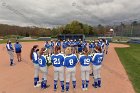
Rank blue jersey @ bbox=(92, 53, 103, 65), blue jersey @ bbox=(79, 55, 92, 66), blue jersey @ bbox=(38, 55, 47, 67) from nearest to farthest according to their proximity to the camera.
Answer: blue jersey @ bbox=(79, 55, 92, 66) < blue jersey @ bbox=(38, 55, 47, 67) < blue jersey @ bbox=(92, 53, 103, 65)

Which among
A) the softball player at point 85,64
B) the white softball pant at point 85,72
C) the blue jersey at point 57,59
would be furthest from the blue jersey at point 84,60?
the blue jersey at point 57,59

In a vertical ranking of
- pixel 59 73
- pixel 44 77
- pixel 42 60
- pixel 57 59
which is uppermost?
pixel 57 59

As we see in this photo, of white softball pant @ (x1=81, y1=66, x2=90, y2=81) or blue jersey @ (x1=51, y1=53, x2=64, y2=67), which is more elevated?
blue jersey @ (x1=51, y1=53, x2=64, y2=67)

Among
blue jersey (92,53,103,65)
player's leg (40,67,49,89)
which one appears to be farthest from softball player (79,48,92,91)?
player's leg (40,67,49,89)

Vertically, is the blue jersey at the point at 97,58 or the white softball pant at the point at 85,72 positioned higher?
the blue jersey at the point at 97,58

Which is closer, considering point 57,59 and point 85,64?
point 57,59

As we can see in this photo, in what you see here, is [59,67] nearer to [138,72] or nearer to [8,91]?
[8,91]

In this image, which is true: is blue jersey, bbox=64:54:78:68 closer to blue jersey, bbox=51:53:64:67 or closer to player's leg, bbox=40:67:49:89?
blue jersey, bbox=51:53:64:67

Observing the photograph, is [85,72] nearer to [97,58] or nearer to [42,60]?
[97,58]

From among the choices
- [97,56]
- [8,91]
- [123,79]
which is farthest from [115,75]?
[8,91]

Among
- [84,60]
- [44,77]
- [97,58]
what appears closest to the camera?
[84,60]

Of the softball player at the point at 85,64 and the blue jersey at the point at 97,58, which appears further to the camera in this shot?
the blue jersey at the point at 97,58

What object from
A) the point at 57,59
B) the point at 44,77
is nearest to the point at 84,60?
the point at 57,59

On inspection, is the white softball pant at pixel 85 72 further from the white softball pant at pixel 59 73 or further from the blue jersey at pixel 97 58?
the white softball pant at pixel 59 73
